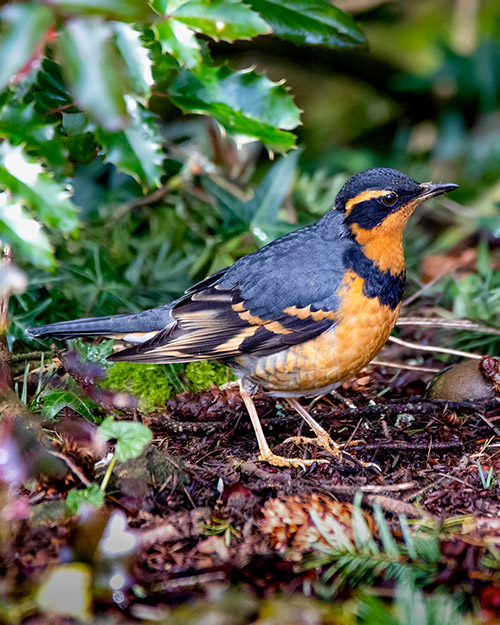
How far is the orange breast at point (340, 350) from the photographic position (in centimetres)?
384

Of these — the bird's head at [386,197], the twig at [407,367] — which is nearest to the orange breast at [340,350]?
the bird's head at [386,197]

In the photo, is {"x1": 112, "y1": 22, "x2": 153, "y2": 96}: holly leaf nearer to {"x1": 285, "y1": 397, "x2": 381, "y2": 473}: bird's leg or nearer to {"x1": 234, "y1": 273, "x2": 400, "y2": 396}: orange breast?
{"x1": 234, "y1": 273, "x2": 400, "y2": 396}: orange breast

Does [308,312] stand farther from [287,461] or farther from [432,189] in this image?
[432,189]

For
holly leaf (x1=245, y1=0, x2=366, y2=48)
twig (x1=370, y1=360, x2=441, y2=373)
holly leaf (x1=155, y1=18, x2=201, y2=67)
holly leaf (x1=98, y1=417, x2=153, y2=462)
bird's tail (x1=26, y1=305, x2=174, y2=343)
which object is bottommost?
twig (x1=370, y1=360, x2=441, y2=373)

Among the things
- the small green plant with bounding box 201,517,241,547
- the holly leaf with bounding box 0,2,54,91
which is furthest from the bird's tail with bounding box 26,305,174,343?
the holly leaf with bounding box 0,2,54,91

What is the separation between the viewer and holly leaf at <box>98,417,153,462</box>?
285 centimetres

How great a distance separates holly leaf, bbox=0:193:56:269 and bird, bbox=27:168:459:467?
1203 mm

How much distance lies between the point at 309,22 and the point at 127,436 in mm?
2678

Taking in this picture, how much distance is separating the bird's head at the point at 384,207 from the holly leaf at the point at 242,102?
0.54 m

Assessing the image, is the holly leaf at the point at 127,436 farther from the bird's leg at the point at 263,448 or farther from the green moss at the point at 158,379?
the green moss at the point at 158,379

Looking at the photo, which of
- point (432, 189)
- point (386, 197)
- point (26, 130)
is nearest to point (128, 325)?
point (26, 130)

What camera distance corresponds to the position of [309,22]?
4145mm

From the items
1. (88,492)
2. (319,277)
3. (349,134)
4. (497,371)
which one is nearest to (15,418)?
(88,492)

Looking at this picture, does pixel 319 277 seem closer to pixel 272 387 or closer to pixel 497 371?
pixel 272 387
